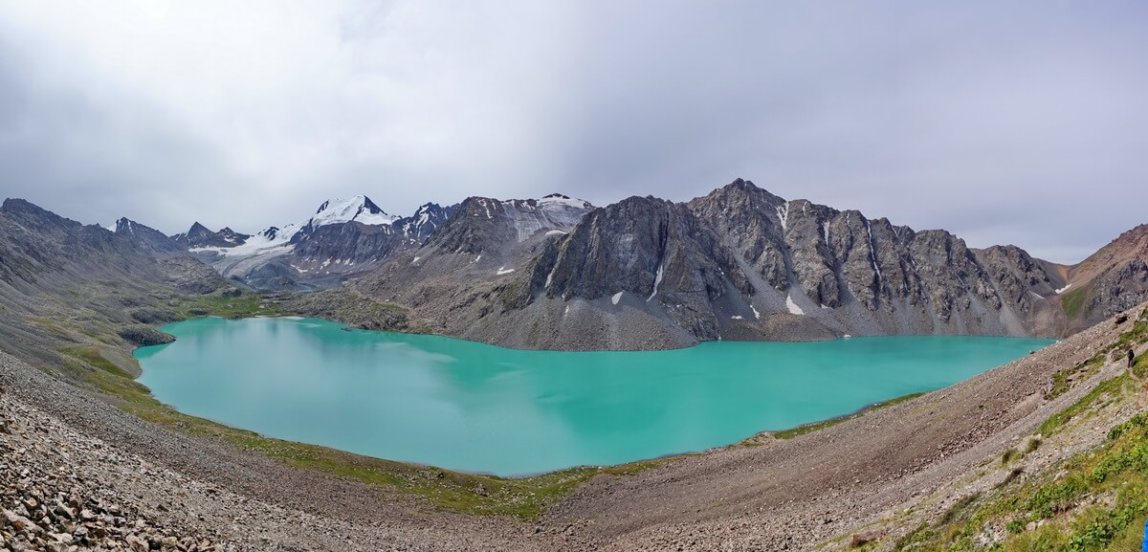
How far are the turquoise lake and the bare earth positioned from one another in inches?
734

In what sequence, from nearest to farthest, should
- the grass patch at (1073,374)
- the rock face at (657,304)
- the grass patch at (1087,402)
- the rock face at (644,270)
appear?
1. the grass patch at (1087,402)
2. the grass patch at (1073,374)
3. the rock face at (657,304)
4. the rock face at (644,270)

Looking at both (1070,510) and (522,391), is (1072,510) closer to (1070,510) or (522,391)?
(1070,510)

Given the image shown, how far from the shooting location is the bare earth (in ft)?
57.2

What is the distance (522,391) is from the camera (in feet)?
302

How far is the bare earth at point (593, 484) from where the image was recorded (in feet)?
57.2

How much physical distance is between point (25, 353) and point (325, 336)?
3960 inches

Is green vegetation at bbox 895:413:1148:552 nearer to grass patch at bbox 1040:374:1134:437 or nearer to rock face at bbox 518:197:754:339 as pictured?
grass patch at bbox 1040:374:1134:437

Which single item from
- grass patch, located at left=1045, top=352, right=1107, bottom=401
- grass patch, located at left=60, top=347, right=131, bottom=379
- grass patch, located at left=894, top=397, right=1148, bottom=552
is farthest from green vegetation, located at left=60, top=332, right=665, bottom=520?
grass patch, located at left=60, top=347, right=131, bottom=379

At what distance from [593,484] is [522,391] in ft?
164

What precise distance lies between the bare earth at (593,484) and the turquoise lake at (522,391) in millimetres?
18646

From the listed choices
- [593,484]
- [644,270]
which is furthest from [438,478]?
[644,270]

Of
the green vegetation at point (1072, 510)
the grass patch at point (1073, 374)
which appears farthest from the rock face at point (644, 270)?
the green vegetation at point (1072, 510)

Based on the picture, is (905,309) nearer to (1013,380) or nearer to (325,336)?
(1013,380)

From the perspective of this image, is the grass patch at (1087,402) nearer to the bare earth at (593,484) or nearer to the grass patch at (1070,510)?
the bare earth at (593,484)
